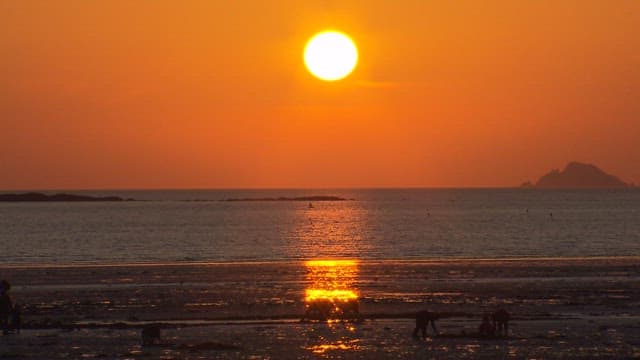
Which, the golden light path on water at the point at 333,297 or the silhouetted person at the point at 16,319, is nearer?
the golden light path on water at the point at 333,297

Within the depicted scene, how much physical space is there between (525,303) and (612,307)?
155 inches

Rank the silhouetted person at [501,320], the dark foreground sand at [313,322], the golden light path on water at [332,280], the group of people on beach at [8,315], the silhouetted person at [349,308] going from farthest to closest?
the golden light path on water at [332,280], the silhouetted person at [349,308], the group of people on beach at [8,315], the silhouetted person at [501,320], the dark foreground sand at [313,322]

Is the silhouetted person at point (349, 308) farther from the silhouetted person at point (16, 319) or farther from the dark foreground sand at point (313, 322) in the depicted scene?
the silhouetted person at point (16, 319)

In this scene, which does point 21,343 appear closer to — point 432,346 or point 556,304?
point 432,346

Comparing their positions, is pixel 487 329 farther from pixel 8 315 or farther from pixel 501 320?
pixel 8 315

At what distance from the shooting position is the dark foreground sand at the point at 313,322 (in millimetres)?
36531

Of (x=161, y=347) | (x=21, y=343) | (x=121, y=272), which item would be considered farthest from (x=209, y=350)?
(x=121, y=272)

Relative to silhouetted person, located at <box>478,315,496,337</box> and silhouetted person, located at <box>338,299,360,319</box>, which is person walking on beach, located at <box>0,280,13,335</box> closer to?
silhouetted person, located at <box>338,299,360,319</box>

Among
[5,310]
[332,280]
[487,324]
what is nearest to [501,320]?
[487,324]

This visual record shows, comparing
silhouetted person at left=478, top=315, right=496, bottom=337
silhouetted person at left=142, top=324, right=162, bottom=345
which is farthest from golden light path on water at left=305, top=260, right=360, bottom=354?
silhouetted person at left=142, top=324, right=162, bottom=345

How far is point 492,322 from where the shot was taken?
39531mm

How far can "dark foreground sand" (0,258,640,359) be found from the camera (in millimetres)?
36531

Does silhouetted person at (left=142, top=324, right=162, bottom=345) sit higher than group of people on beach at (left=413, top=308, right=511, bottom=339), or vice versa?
group of people on beach at (left=413, top=308, right=511, bottom=339)

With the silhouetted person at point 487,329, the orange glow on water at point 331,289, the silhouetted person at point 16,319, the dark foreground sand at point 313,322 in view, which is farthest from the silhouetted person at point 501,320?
the silhouetted person at point 16,319
